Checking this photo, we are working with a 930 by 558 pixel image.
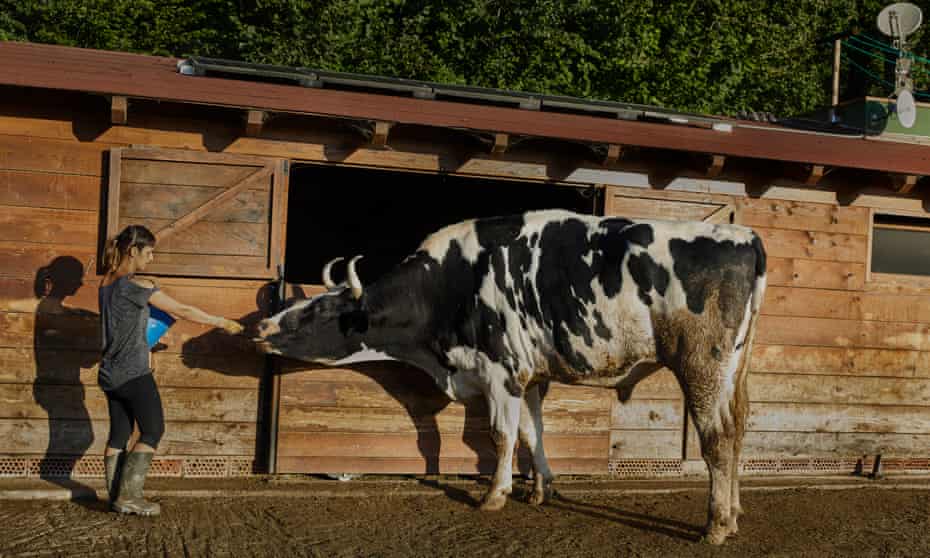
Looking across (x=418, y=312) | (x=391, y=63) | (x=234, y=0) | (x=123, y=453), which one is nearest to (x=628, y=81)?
(x=391, y=63)

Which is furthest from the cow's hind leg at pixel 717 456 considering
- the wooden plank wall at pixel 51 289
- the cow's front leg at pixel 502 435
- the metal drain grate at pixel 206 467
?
the wooden plank wall at pixel 51 289

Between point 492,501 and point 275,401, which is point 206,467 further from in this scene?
point 492,501

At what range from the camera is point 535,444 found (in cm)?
694

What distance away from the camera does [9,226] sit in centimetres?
667

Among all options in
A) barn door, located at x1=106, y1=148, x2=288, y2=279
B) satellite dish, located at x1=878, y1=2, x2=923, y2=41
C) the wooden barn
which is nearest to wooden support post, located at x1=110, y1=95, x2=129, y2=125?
the wooden barn

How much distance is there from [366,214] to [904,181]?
7.36 m

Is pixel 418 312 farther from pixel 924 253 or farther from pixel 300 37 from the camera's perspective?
pixel 300 37

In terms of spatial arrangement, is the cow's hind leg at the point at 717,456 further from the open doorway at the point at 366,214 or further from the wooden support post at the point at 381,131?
the open doorway at the point at 366,214

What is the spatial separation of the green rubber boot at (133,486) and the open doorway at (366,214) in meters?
6.42

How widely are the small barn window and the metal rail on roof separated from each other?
1.97m

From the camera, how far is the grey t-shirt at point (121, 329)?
18.8 feet

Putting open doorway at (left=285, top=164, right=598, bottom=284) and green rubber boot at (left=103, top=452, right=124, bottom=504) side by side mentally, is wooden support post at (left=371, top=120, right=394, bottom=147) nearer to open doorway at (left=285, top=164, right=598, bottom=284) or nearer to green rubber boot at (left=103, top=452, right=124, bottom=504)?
green rubber boot at (left=103, top=452, right=124, bottom=504)

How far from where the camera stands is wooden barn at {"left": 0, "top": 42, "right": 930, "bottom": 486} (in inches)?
265

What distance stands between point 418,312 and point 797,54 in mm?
18017
